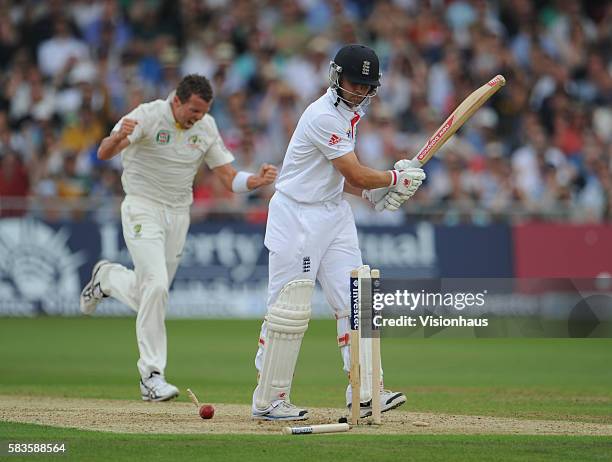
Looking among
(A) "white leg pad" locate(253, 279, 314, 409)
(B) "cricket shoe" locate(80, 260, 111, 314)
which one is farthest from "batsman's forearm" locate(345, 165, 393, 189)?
(B) "cricket shoe" locate(80, 260, 111, 314)

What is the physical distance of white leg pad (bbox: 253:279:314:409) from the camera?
7629 millimetres

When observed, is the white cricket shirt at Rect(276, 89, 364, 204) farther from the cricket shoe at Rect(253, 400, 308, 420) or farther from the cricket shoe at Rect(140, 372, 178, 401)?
the cricket shoe at Rect(140, 372, 178, 401)

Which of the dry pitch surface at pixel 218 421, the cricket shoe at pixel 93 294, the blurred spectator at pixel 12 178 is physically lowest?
the dry pitch surface at pixel 218 421

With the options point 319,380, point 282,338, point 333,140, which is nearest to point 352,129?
point 333,140

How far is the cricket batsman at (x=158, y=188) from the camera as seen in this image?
9.45m

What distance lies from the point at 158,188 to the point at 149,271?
0.75 m

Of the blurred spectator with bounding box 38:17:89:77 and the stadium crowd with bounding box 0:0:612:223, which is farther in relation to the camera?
the blurred spectator with bounding box 38:17:89:77

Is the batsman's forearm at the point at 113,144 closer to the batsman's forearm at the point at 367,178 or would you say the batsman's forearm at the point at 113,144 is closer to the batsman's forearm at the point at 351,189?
the batsman's forearm at the point at 351,189

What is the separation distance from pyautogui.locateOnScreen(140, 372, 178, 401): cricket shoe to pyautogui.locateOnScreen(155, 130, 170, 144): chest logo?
6.26 feet

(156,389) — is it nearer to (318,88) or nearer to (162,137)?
(162,137)

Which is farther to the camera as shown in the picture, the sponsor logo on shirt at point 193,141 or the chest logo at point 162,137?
the sponsor logo on shirt at point 193,141

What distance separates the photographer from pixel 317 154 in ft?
25.9

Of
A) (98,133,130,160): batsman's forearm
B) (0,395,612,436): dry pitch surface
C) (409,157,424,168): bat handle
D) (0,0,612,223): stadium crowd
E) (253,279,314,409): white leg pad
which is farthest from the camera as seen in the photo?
(0,0,612,223): stadium crowd

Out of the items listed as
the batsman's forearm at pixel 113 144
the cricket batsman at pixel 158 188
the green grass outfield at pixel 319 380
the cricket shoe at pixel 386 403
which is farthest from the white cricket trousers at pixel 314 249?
the batsman's forearm at pixel 113 144
